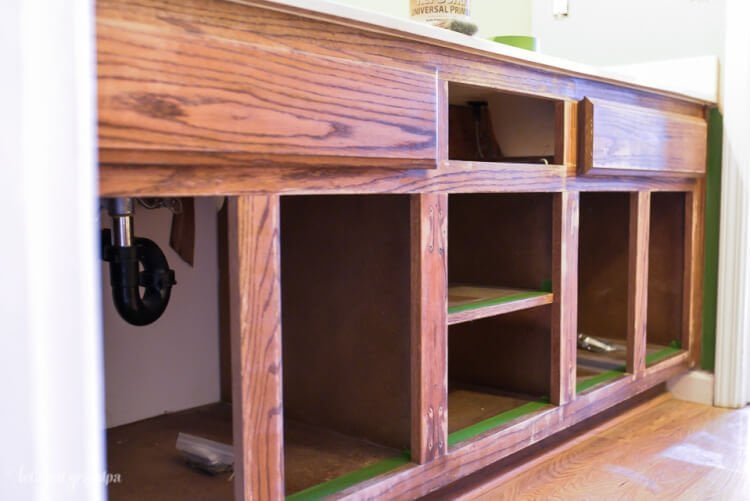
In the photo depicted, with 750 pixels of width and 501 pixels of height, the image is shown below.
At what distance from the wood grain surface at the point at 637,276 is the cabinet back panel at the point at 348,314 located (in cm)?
73

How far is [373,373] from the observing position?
1201mm

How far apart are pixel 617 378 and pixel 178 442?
95cm

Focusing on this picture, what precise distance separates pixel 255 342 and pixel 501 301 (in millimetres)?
588

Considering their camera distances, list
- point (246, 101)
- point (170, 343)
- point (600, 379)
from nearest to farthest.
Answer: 1. point (246, 101)
2. point (170, 343)
3. point (600, 379)

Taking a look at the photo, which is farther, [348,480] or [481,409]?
[481,409]

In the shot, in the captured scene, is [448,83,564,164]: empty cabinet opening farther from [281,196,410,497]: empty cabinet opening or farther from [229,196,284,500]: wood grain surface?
[229,196,284,500]: wood grain surface

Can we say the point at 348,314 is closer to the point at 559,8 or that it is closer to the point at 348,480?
the point at 348,480

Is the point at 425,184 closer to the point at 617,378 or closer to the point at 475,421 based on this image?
the point at 475,421

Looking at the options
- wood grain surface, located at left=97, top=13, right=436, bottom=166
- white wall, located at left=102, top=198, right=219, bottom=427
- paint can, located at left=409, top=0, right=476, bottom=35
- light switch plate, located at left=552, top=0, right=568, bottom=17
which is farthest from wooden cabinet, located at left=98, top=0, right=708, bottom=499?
light switch plate, located at left=552, top=0, right=568, bottom=17

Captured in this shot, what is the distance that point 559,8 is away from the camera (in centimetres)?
219

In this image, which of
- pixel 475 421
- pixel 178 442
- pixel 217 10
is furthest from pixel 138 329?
pixel 217 10

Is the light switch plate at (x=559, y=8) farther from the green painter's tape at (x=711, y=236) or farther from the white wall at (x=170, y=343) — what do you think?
the white wall at (x=170, y=343)

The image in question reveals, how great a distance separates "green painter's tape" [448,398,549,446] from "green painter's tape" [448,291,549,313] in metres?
0.21

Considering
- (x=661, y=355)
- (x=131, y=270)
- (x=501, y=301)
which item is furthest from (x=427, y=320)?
(x=661, y=355)
